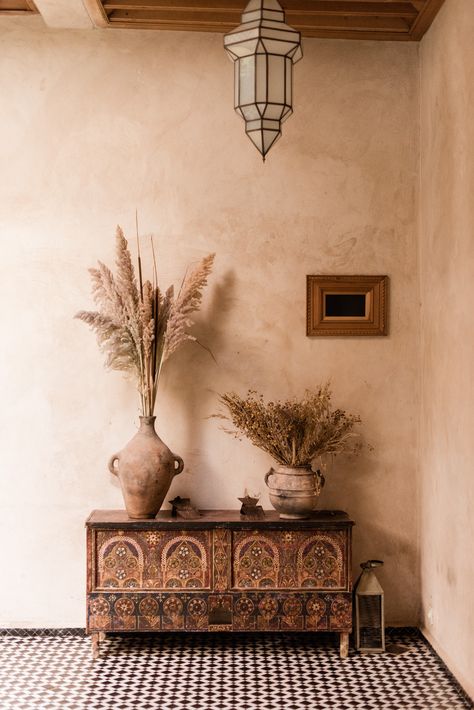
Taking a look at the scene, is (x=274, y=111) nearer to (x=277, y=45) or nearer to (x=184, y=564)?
(x=277, y=45)

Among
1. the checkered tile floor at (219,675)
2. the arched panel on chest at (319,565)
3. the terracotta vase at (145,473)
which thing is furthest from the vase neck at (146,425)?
the checkered tile floor at (219,675)

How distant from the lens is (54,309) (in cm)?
496

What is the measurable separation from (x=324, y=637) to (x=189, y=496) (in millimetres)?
1106

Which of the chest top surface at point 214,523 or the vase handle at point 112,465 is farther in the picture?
the vase handle at point 112,465

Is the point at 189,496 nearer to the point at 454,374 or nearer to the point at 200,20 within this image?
the point at 454,374

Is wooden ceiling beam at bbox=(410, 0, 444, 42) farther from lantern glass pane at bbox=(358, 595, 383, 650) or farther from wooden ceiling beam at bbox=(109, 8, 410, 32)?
lantern glass pane at bbox=(358, 595, 383, 650)

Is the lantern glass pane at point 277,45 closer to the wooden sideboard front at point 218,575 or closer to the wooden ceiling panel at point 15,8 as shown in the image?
the wooden ceiling panel at point 15,8

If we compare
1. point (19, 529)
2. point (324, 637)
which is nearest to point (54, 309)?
point (19, 529)

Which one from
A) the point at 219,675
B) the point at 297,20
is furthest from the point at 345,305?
the point at 219,675

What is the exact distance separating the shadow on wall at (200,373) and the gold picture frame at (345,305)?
483 millimetres

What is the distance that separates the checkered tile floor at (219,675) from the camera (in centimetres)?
391

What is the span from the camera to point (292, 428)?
4652 mm

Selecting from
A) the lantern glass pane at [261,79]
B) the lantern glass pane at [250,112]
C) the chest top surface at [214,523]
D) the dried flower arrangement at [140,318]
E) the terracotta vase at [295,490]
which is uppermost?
the lantern glass pane at [261,79]

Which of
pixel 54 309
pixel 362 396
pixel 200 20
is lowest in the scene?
pixel 362 396
